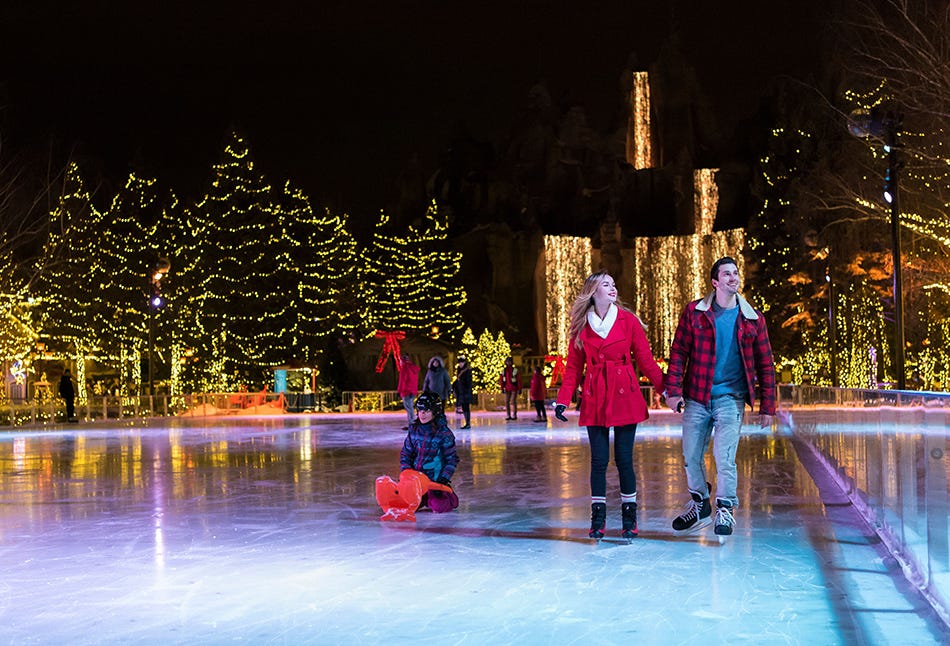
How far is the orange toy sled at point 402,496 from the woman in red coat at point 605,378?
1.92 metres

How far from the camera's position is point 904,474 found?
23.6 feet

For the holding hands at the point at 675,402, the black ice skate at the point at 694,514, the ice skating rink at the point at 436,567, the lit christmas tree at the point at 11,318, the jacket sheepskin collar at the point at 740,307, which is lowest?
the ice skating rink at the point at 436,567

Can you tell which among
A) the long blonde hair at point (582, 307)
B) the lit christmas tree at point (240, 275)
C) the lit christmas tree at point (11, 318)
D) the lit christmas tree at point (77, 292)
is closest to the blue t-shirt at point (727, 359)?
the long blonde hair at point (582, 307)

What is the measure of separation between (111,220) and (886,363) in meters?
35.5

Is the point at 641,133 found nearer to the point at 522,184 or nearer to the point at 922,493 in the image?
the point at 522,184

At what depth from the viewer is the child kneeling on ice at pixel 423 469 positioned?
10.1 meters

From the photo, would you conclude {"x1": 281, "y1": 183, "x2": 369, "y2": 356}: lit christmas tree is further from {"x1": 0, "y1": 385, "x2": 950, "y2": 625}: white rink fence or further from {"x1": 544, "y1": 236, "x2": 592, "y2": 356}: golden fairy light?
{"x1": 0, "y1": 385, "x2": 950, "y2": 625}: white rink fence

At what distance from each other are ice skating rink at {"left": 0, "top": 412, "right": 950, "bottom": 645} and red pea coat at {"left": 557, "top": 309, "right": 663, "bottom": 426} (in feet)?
2.86

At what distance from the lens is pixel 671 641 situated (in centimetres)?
538

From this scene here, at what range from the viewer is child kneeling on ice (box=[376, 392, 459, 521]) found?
10117 mm

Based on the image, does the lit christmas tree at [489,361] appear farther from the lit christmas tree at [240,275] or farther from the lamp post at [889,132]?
the lamp post at [889,132]

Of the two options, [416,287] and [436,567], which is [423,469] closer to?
[436,567]

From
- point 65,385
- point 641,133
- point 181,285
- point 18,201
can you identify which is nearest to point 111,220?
point 181,285

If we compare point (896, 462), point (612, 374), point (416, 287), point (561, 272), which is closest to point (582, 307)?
point (612, 374)
